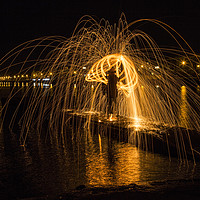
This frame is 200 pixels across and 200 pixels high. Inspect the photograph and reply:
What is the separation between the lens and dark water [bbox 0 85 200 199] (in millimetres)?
5367

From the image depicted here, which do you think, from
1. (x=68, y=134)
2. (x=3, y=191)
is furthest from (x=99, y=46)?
(x=3, y=191)

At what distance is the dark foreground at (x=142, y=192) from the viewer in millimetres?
4355

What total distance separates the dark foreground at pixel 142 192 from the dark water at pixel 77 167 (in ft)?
1.40

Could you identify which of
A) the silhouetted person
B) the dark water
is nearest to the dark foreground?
the dark water

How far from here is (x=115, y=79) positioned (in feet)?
34.9

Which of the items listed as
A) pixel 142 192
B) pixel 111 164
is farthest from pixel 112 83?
pixel 142 192

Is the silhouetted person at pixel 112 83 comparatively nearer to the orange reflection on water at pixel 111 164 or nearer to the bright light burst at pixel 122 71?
the bright light burst at pixel 122 71

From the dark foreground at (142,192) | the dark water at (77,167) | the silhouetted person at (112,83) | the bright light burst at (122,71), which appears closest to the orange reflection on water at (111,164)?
the dark water at (77,167)

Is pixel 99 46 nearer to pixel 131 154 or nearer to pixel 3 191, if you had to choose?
pixel 131 154

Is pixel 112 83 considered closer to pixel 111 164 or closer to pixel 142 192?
pixel 111 164

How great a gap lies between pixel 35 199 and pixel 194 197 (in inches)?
101

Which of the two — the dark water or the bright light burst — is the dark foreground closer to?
the dark water

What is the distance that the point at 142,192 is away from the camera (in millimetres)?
4590

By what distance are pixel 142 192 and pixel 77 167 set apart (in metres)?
2.28
